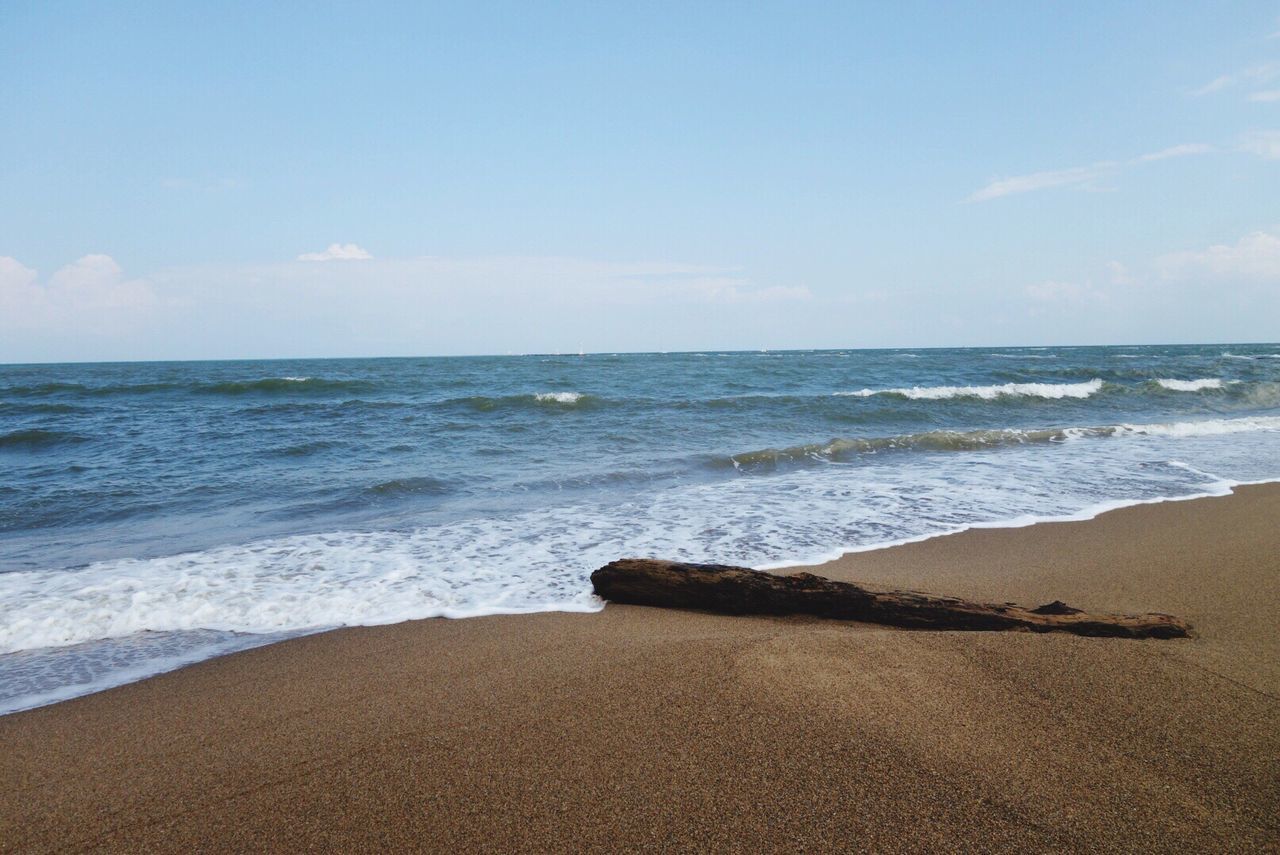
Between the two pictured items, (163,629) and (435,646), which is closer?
(435,646)

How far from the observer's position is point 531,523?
6.87m

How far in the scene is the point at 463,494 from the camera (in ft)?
28.0

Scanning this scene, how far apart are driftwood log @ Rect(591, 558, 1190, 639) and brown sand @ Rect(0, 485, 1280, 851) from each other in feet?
0.54

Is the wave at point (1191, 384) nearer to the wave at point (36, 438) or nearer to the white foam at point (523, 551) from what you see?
the white foam at point (523, 551)

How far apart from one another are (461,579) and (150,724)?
7.62 ft

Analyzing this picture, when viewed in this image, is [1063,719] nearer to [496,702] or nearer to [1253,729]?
[1253,729]

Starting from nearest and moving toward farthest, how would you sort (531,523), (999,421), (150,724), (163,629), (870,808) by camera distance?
(870,808) → (150,724) → (163,629) → (531,523) → (999,421)

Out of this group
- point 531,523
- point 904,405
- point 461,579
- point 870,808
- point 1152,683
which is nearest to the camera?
point 870,808

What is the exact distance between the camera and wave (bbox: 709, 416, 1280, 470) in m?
11.0

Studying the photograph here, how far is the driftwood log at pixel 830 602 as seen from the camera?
3400 mm

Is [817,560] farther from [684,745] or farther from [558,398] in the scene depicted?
[558,398]

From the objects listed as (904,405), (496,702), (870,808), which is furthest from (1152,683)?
(904,405)

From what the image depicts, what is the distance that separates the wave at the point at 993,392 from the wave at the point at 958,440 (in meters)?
6.30

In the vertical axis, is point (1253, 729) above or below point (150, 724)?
above
